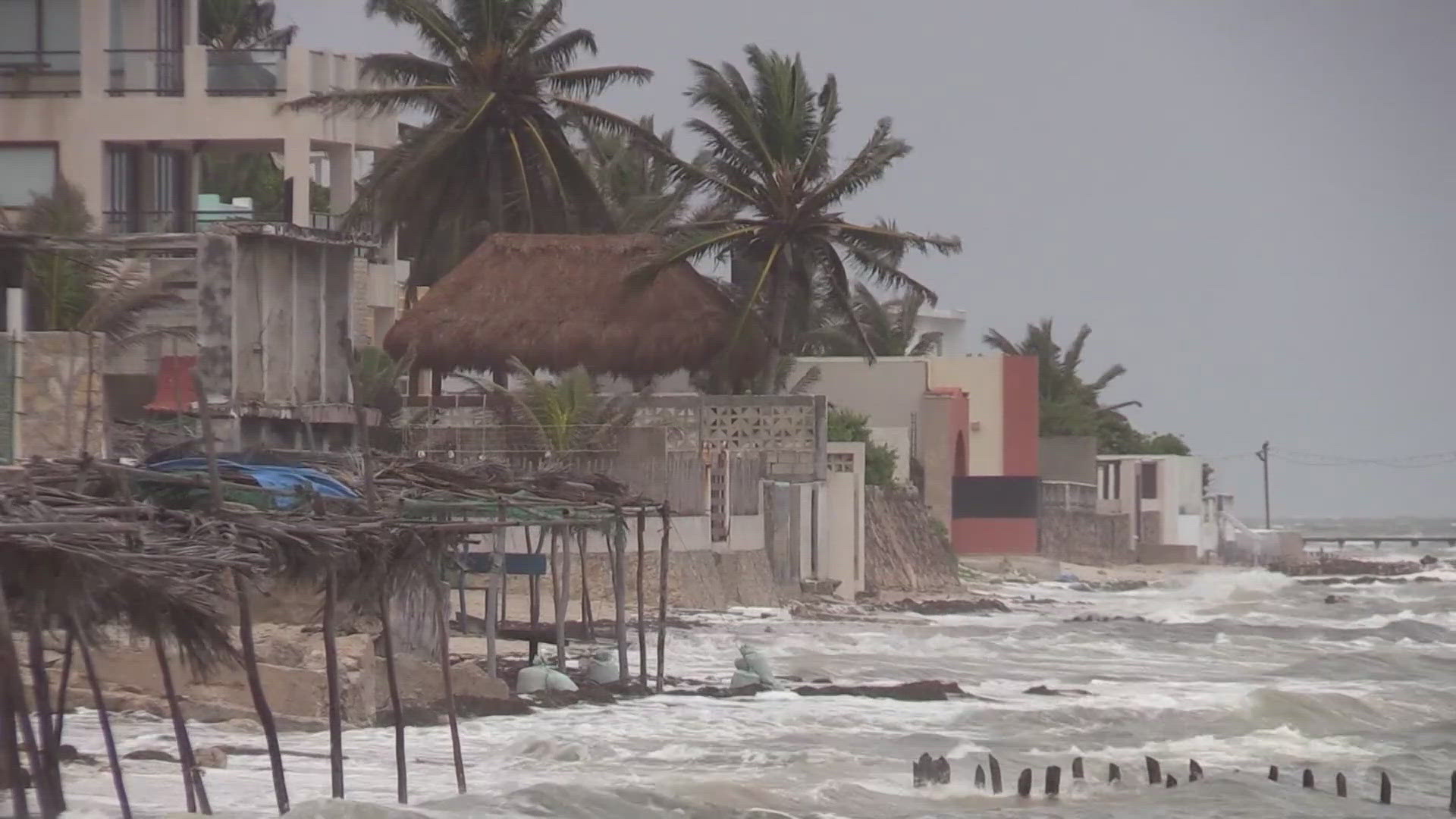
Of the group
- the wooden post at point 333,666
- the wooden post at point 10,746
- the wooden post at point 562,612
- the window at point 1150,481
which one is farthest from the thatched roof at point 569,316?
the window at point 1150,481

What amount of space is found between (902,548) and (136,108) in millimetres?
15580

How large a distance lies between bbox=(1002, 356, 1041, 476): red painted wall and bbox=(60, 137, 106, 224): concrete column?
79.6 ft

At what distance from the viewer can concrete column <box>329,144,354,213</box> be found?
3906cm

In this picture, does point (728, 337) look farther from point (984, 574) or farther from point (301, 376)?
point (984, 574)

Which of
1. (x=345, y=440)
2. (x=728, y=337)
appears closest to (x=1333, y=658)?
(x=728, y=337)

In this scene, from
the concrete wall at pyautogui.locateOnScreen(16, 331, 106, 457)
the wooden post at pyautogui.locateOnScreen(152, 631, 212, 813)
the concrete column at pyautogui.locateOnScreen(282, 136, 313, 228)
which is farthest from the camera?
the concrete column at pyautogui.locateOnScreen(282, 136, 313, 228)

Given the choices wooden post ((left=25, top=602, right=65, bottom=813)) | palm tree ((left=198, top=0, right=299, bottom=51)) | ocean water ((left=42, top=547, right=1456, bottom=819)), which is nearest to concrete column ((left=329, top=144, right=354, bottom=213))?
palm tree ((left=198, top=0, right=299, bottom=51))

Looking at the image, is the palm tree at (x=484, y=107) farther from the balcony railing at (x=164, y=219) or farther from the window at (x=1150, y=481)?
the window at (x=1150, y=481)

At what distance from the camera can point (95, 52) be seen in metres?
34.8

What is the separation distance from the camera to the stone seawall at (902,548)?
4088cm

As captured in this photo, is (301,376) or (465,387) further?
(465,387)

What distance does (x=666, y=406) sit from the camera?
33375mm

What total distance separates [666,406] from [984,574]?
19.4m

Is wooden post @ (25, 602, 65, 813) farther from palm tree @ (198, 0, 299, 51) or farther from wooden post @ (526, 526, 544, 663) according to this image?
palm tree @ (198, 0, 299, 51)
